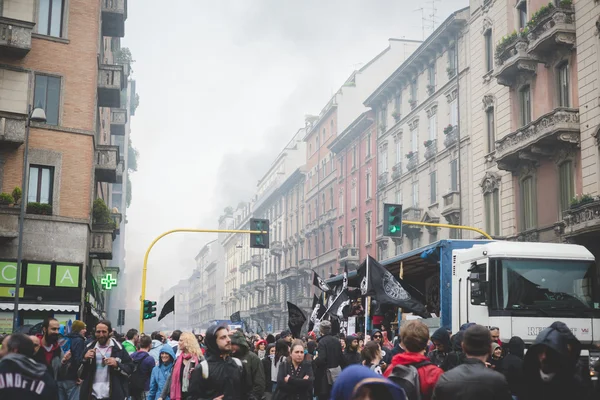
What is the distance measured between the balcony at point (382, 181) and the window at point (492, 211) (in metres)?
15.5

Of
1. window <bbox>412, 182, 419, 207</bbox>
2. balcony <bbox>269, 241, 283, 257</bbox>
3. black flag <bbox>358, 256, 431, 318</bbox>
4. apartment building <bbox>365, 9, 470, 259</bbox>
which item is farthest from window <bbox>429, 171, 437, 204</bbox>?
balcony <bbox>269, 241, 283, 257</bbox>

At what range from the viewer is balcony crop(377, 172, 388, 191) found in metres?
51.1

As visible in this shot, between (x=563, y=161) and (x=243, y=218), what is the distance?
86.4 m

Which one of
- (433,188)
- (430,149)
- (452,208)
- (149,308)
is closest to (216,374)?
(149,308)

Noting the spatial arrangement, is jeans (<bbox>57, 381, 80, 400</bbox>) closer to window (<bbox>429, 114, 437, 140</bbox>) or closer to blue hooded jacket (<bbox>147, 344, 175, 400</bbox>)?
blue hooded jacket (<bbox>147, 344, 175, 400</bbox>)

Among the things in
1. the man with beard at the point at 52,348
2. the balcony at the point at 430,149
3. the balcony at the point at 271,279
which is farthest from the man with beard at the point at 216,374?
the balcony at the point at 271,279

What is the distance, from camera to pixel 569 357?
570cm

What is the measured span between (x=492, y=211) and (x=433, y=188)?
7.75m

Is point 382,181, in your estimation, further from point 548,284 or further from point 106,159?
point 548,284

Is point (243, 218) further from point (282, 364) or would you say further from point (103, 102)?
point (282, 364)

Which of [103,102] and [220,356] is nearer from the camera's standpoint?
[220,356]

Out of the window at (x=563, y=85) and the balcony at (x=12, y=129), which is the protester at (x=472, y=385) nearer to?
the balcony at (x=12, y=129)

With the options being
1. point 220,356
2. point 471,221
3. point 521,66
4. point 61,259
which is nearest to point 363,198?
point 471,221

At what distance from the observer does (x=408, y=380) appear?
6.45 m
